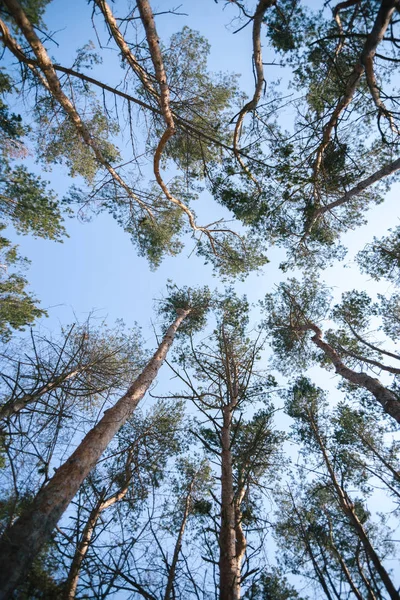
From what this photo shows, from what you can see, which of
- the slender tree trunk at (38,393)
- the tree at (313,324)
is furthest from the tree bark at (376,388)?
the slender tree trunk at (38,393)

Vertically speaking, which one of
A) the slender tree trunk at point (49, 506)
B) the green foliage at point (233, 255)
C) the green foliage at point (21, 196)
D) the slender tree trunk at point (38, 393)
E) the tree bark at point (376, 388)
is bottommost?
the slender tree trunk at point (49, 506)

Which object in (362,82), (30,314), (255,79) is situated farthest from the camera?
(30,314)

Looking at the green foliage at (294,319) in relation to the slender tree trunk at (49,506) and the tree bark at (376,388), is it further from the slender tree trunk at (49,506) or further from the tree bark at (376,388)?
the slender tree trunk at (49,506)

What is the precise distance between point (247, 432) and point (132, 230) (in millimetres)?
7079

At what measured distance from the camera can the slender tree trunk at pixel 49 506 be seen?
218 cm

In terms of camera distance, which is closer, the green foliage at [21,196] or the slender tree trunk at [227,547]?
the slender tree trunk at [227,547]

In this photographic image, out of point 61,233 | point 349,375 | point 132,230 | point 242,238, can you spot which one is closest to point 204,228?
point 242,238

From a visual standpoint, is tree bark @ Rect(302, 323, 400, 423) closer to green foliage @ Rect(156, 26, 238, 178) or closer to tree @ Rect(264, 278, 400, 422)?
tree @ Rect(264, 278, 400, 422)

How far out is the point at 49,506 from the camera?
109 inches

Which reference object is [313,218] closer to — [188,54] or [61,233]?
[188,54]

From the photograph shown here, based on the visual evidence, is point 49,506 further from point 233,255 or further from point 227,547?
point 233,255

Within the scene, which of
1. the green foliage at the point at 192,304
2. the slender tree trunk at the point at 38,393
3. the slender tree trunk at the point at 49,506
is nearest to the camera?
the slender tree trunk at the point at 49,506

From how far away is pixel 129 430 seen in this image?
25.6ft

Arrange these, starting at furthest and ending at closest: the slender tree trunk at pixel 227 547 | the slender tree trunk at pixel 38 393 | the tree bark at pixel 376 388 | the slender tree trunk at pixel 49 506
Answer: the tree bark at pixel 376 388
the slender tree trunk at pixel 38 393
the slender tree trunk at pixel 227 547
the slender tree trunk at pixel 49 506
